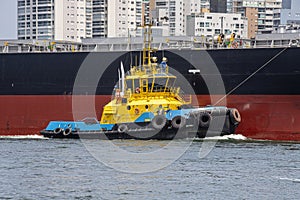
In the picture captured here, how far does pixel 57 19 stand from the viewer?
10106 cm

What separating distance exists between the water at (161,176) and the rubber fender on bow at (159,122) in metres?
2.70

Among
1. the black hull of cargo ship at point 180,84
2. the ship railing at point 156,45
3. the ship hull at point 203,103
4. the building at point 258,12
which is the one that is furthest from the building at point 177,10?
the ship hull at point 203,103

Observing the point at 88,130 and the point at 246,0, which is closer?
the point at 88,130

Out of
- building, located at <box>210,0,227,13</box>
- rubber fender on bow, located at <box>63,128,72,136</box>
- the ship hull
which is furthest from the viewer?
building, located at <box>210,0,227,13</box>

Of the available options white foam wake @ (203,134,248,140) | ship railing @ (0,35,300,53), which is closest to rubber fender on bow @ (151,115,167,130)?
white foam wake @ (203,134,248,140)

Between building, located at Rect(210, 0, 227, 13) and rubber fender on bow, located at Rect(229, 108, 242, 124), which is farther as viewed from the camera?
building, located at Rect(210, 0, 227, 13)

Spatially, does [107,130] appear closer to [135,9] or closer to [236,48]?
[236,48]

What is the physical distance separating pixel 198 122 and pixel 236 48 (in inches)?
190

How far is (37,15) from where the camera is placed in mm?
103938

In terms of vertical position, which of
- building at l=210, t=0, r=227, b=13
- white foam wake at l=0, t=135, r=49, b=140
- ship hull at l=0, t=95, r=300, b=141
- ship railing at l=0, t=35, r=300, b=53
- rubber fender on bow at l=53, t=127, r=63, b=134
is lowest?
white foam wake at l=0, t=135, r=49, b=140

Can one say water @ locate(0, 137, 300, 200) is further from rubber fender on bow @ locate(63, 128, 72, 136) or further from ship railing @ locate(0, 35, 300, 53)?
ship railing @ locate(0, 35, 300, 53)

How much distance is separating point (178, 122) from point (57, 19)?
6914 cm

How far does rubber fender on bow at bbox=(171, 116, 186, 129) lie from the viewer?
3382cm

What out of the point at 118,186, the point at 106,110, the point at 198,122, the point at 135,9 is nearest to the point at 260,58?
the point at 198,122
